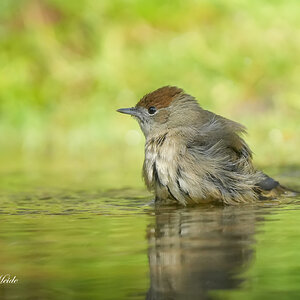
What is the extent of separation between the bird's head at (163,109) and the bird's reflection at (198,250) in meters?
1.21

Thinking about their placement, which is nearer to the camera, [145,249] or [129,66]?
[145,249]

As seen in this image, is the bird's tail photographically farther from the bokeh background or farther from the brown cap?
the bokeh background

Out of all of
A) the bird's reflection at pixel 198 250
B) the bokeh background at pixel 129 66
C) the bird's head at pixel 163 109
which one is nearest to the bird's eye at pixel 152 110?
the bird's head at pixel 163 109

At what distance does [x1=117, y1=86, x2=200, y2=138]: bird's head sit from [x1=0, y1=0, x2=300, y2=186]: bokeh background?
3979 millimetres

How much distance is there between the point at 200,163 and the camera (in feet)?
20.5

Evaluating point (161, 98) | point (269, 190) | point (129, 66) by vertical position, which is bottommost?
point (269, 190)

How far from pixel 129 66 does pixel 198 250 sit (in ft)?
31.0

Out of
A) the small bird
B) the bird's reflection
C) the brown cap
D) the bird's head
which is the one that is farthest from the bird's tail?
the brown cap

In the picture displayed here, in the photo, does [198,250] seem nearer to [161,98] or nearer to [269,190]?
[269,190]

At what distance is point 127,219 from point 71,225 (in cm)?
41

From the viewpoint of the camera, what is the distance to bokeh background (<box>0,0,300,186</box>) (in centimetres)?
1258

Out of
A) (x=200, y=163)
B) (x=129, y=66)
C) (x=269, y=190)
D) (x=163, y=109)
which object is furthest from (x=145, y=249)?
(x=129, y=66)

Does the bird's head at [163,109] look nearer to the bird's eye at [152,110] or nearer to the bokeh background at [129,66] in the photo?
the bird's eye at [152,110]

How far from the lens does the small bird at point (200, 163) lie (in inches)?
244
